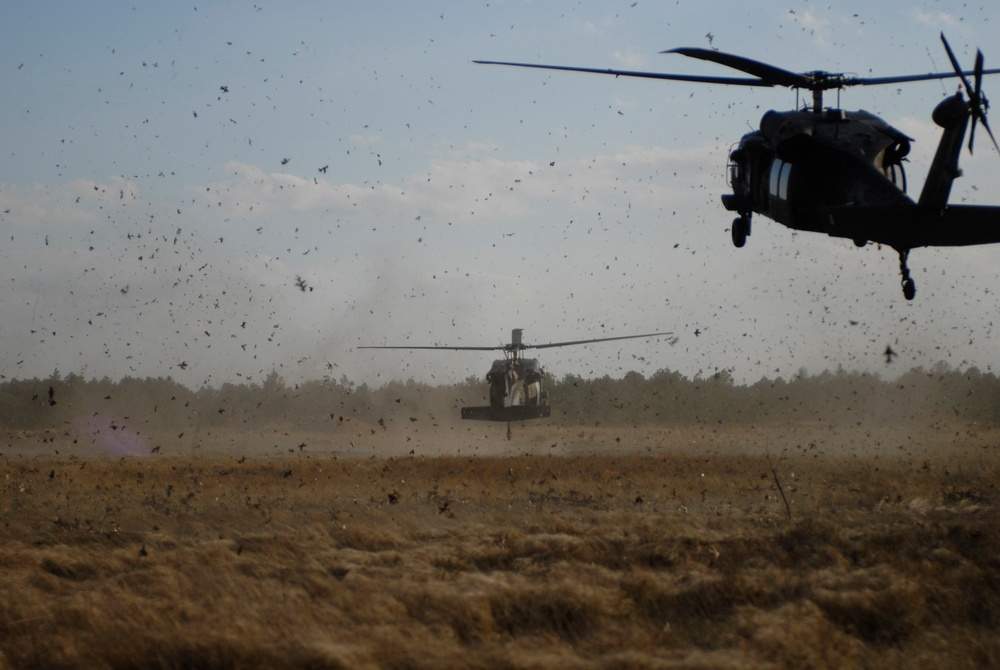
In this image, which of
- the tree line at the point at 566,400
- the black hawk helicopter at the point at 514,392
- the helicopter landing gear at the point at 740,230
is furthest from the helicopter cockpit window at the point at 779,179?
the tree line at the point at 566,400

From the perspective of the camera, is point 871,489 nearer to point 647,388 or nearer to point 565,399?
point 565,399

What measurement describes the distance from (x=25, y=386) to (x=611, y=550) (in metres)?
88.0

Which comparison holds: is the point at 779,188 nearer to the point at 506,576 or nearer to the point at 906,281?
the point at 906,281

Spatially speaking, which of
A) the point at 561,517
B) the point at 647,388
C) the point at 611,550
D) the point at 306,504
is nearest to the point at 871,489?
the point at 561,517

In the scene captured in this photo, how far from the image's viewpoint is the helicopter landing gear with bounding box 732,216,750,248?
20312mm

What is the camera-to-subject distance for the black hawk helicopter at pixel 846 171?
49.9 feet

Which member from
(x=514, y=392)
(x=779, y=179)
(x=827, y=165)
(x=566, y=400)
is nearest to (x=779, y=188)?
(x=779, y=179)

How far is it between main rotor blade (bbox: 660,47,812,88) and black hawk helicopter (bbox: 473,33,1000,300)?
18mm

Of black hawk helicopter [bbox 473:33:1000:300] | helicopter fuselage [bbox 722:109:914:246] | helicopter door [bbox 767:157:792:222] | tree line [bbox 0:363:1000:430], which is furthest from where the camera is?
tree line [bbox 0:363:1000:430]

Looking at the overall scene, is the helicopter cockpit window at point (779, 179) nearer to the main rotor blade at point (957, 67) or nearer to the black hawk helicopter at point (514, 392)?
the main rotor blade at point (957, 67)

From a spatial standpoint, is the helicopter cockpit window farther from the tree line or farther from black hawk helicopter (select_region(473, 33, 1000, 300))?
the tree line

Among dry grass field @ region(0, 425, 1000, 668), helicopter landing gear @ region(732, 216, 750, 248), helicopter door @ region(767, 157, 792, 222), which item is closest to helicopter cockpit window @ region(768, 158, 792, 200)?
helicopter door @ region(767, 157, 792, 222)

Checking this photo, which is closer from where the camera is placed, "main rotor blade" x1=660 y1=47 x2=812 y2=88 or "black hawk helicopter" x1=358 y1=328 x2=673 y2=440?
"main rotor blade" x1=660 y1=47 x2=812 y2=88

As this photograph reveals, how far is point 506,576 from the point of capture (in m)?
14.9
